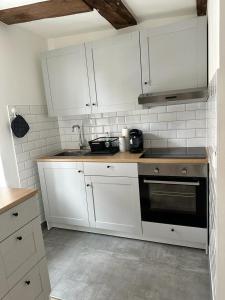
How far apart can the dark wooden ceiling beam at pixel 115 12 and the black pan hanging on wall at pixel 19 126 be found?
1343 millimetres

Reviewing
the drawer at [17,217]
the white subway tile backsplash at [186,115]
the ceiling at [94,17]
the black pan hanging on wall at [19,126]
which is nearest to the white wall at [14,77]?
the black pan hanging on wall at [19,126]

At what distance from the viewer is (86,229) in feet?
8.92

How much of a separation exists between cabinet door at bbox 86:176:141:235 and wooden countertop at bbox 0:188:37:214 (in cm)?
98

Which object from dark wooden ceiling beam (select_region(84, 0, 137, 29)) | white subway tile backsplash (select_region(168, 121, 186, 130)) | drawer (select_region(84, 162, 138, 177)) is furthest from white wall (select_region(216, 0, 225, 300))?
white subway tile backsplash (select_region(168, 121, 186, 130))

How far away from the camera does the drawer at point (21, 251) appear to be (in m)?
1.36

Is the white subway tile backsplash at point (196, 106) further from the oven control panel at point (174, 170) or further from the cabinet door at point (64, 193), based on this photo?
the cabinet door at point (64, 193)

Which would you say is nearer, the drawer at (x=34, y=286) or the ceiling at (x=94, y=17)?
the drawer at (x=34, y=286)

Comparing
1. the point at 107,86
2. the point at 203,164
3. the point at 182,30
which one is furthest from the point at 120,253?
the point at 182,30

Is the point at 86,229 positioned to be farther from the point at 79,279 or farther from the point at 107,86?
the point at 107,86

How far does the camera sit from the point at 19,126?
2.46 m

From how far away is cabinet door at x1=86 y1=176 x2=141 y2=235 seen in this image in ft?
7.73

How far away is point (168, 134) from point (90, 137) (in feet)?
3.42

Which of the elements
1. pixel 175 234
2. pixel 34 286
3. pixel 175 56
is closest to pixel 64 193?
pixel 34 286

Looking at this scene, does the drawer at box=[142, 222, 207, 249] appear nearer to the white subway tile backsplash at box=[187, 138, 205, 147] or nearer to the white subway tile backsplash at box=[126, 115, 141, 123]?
the white subway tile backsplash at box=[187, 138, 205, 147]
